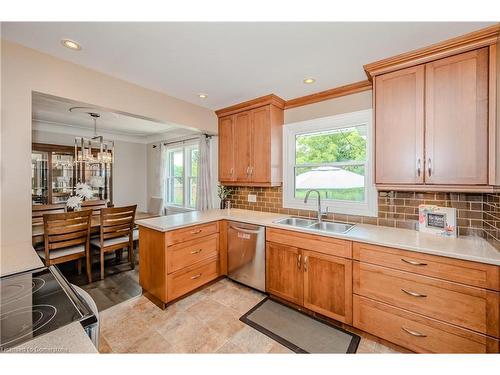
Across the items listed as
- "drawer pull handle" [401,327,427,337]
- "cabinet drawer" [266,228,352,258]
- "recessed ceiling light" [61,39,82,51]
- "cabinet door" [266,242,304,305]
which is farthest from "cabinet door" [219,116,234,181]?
"drawer pull handle" [401,327,427,337]

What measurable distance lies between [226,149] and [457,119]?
8.11 ft

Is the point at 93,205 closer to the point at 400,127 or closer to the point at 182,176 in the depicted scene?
the point at 182,176

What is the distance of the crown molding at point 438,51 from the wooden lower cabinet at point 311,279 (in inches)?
67.3

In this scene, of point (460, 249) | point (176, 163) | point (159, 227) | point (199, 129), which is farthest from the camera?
point (176, 163)

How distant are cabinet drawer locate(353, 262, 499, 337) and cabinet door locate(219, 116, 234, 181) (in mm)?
2026

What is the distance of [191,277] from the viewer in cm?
237

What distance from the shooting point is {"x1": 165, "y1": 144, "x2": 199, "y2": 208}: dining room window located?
15.5 feet

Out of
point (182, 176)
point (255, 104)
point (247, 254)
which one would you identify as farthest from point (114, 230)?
point (255, 104)

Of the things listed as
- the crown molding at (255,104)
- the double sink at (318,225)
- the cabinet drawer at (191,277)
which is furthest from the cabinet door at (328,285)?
the crown molding at (255,104)

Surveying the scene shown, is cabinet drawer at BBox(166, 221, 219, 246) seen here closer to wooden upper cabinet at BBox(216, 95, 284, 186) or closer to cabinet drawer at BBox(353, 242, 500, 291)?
wooden upper cabinet at BBox(216, 95, 284, 186)

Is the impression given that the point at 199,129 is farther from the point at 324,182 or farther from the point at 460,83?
the point at 460,83
